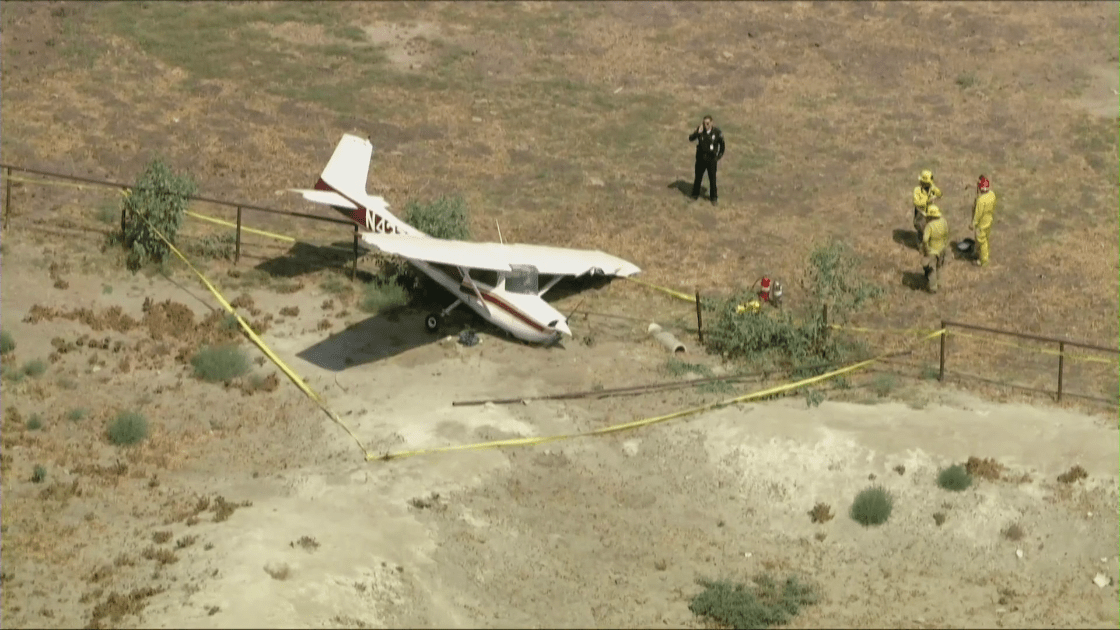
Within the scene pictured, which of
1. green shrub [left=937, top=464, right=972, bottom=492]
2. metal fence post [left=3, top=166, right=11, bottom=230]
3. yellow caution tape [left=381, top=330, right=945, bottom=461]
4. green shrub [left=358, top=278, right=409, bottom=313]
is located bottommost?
green shrub [left=937, top=464, right=972, bottom=492]

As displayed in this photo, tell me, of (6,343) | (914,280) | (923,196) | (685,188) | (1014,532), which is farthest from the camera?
(685,188)

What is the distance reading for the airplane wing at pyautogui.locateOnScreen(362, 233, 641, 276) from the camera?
29.5 metres

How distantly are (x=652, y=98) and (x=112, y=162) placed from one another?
47.3 ft

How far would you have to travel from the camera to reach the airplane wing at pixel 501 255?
29453 millimetres

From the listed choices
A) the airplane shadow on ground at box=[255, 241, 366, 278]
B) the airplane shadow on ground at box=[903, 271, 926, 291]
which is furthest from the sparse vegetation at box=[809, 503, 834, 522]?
the airplane shadow on ground at box=[255, 241, 366, 278]

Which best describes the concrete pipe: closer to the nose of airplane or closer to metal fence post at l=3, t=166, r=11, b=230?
the nose of airplane

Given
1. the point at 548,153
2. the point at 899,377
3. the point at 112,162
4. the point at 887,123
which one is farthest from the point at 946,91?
the point at 112,162

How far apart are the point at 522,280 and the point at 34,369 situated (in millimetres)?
9111

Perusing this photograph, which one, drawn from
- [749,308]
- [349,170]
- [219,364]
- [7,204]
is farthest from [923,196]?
[7,204]

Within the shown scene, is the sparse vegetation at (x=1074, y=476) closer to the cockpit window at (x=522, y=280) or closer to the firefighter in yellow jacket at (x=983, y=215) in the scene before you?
the firefighter in yellow jacket at (x=983, y=215)

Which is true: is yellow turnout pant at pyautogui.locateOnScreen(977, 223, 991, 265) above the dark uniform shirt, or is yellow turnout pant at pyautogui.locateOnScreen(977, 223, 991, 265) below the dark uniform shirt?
below

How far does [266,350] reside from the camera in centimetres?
3022

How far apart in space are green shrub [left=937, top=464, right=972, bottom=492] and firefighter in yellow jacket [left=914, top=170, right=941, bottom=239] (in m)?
10.4

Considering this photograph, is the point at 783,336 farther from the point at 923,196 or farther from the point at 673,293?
the point at 923,196
